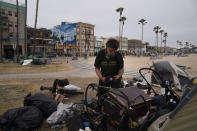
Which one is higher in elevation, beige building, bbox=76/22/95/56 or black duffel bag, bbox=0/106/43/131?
beige building, bbox=76/22/95/56

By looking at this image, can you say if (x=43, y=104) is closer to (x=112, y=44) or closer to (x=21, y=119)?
→ (x=21, y=119)

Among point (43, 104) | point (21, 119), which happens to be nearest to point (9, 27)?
point (43, 104)

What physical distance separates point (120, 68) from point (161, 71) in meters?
3.71

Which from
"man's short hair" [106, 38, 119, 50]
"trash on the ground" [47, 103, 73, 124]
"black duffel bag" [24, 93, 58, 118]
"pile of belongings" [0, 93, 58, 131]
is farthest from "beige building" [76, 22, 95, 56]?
"pile of belongings" [0, 93, 58, 131]

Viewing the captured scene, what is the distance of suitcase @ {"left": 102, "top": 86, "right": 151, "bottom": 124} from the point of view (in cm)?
194

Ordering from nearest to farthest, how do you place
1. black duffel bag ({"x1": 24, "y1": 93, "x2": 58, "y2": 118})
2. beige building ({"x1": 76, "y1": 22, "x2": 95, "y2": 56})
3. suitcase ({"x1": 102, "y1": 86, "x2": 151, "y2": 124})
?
suitcase ({"x1": 102, "y1": 86, "x2": 151, "y2": 124}) → black duffel bag ({"x1": 24, "y1": 93, "x2": 58, "y2": 118}) → beige building ({"x1": 76, "y1": 22, "x2": 95, "y2": 56})

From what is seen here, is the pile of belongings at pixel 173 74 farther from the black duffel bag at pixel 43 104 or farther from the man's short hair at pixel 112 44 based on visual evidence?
the black duffel bag at pixel 43 104

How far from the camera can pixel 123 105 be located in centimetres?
193

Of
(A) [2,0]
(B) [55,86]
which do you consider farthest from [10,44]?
(B) [55,86]

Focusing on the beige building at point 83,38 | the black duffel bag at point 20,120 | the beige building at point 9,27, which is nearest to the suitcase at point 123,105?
the black duffel bag at point 20,120

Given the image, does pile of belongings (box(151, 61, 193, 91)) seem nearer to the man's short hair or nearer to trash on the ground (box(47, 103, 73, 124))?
the man's short hair

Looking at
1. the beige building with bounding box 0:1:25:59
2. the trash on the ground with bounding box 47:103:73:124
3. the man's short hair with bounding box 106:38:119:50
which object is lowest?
the trash on the ground with bounding box 47:103:73:124

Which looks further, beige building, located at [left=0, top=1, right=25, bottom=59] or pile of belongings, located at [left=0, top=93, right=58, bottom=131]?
beige building, located at [left=0, top=1, right=25, bottom=59]

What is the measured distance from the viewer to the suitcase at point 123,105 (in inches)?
76.5
